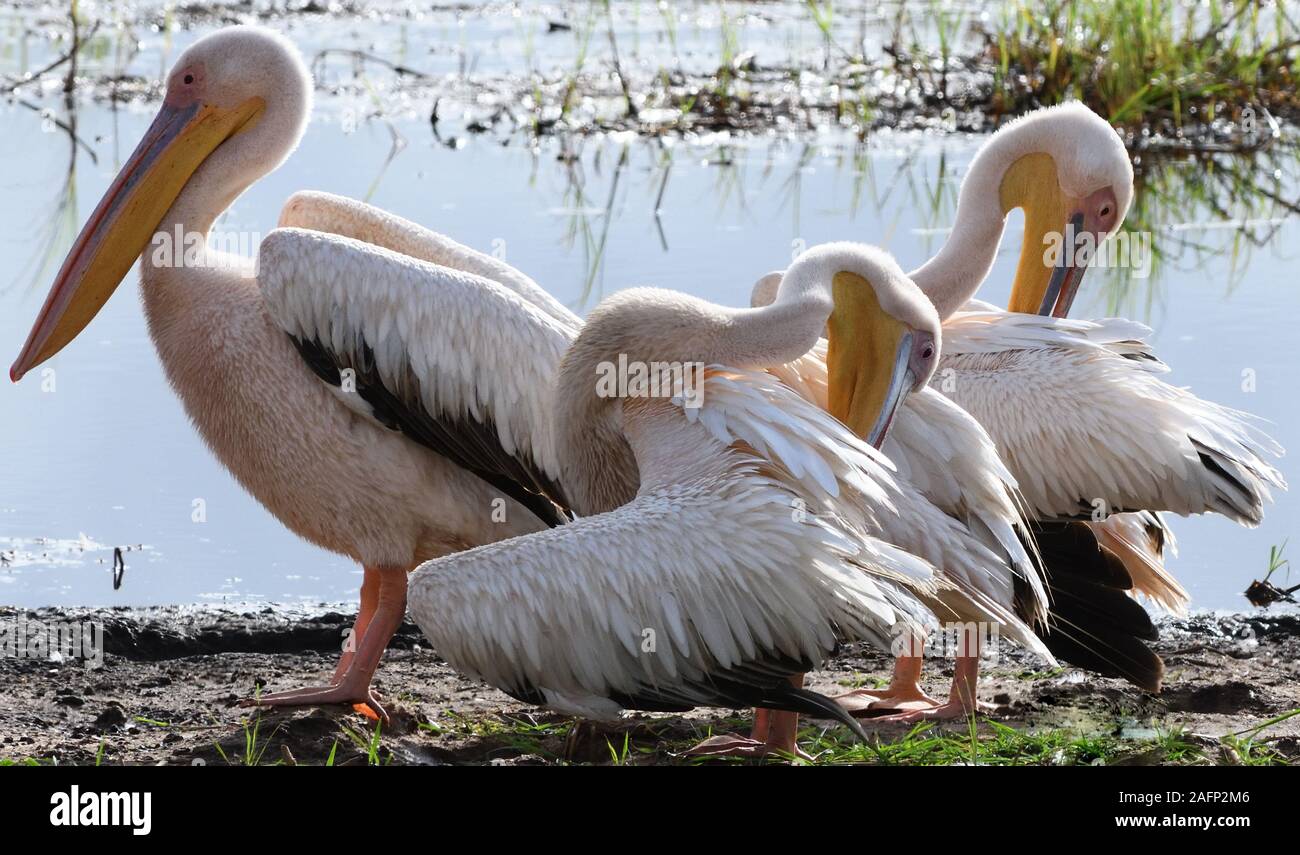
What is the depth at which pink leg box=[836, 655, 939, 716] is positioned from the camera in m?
4.92

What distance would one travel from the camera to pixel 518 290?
5.09 m

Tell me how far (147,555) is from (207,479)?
0.66m

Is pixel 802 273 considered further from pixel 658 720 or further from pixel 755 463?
pixel 658 720

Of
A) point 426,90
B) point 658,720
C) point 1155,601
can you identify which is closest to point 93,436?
point 658,720

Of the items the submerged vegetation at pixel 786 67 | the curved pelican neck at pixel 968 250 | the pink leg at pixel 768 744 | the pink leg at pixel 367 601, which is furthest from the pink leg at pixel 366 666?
the submerged vegetation at pixel 786 67

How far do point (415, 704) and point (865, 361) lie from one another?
1.53m

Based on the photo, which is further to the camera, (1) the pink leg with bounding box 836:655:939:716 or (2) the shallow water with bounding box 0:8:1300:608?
(2) the shallow water with bounding box 0:8:1300:608

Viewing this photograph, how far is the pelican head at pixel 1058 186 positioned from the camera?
5562mm

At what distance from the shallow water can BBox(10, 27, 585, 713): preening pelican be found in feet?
2.96

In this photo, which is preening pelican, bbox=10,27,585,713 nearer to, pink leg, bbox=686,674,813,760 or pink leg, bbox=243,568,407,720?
pink leg, bbox=243,568,407,720

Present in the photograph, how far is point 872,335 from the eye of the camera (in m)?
4.36

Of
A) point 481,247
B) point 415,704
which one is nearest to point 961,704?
point 415,704

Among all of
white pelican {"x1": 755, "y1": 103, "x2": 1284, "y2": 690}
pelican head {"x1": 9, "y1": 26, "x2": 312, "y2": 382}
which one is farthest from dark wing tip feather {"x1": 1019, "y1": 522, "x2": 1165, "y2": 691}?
pelican head {"x1": 9, "y1": 26, "x2": 312, "y2": 382}
